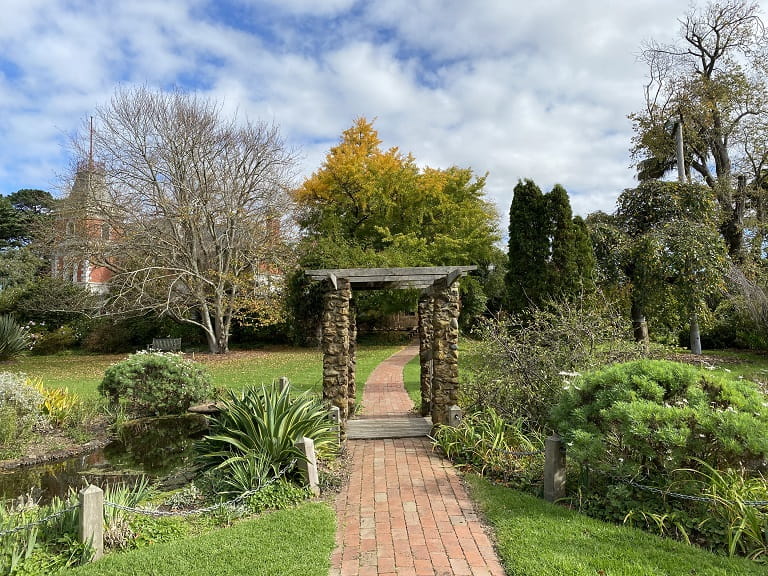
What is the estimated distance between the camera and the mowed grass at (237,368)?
498 inches

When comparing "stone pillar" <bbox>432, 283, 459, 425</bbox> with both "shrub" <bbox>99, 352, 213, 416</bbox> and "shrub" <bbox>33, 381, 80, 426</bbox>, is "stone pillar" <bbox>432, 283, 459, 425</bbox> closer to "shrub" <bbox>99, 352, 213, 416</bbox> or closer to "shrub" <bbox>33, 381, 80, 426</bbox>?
"shrub" <bbox>99, 352, 213, 416</bbox>

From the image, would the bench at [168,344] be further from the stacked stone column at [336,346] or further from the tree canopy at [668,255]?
the tree canopy at [668,255]

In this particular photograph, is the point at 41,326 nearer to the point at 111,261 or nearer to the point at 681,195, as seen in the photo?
the point at 111,261

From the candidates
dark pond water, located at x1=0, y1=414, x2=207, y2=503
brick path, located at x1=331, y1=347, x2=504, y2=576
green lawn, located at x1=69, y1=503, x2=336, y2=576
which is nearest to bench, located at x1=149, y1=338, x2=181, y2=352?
dark pond water, located at x1=0, y1=414, x2=207, y2=503

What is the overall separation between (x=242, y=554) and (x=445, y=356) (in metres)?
4.19

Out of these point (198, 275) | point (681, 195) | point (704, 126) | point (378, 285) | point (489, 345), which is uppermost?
point (704, 126)

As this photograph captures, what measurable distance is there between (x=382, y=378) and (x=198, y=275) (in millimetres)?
10062

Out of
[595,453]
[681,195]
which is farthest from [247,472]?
[681,195]

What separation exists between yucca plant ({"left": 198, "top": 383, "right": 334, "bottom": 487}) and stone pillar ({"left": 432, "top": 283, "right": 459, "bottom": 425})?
70.4 inches

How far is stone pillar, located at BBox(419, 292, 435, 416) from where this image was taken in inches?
335

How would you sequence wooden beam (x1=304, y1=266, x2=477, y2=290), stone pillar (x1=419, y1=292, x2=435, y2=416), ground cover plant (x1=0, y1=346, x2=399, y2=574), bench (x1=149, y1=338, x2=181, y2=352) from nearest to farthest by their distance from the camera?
ground cover plant (x1=0, y1=346, x2=399, y2=574) → wooden beam (x1=304, y1=266, x2=477, y2=290) → stone pillar (x1=419, y1=292, x2=435, y2=416) → bench (x1=149, y1=338, x2=181, y2=352)

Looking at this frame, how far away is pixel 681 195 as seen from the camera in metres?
14.7

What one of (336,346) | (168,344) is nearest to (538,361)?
(336,346)

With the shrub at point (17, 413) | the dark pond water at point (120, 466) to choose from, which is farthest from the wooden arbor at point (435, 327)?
the shrub at point (17, 413)
